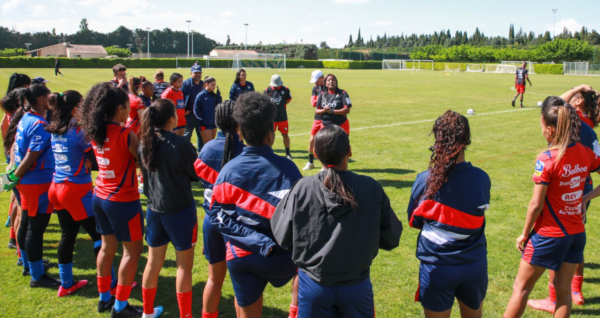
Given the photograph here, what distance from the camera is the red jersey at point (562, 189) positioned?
10.8ft

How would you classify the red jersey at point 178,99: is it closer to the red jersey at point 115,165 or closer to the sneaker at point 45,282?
the sneaker at point 45,282

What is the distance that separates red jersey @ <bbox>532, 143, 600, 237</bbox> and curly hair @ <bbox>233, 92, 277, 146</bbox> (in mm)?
2128

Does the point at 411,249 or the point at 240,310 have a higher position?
the point at 240,310

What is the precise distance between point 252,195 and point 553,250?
2.42 meters

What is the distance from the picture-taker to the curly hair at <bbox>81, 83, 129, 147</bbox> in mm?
3719

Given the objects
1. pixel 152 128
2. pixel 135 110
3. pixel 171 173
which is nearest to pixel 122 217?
pixel 171 173

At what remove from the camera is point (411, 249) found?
5.54 m

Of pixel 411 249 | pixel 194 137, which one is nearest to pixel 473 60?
pixel 194 137

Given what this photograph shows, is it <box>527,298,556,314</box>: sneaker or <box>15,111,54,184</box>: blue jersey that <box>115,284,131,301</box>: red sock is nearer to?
<box>15,111,54,184</box>: blue jersey

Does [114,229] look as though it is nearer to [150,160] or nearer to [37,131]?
[150,160]

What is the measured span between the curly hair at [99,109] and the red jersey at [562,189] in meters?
3.57

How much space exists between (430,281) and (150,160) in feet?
7.61

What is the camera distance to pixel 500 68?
61.8m

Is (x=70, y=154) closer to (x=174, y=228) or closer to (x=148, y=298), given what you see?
(x=174, y=228)
